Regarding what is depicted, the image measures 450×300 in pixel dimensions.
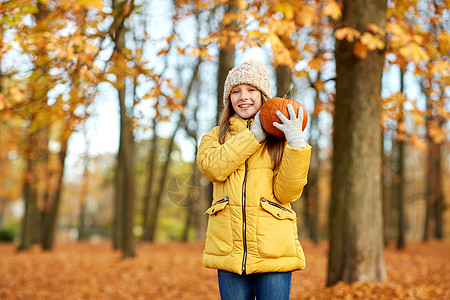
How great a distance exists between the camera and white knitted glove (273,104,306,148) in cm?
221

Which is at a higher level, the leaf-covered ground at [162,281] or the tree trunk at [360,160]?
the tree trunk at [360,160]

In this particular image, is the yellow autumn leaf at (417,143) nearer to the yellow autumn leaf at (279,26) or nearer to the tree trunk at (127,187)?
the yellow autumn leaf at (279,26)

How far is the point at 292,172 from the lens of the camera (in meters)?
2.22

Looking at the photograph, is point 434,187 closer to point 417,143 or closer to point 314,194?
point 314,194

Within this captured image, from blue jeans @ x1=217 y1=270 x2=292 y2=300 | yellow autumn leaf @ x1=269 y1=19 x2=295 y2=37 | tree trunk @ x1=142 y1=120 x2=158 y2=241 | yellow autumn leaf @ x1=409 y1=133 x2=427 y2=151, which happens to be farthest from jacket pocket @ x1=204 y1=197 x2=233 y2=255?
tree trunk @ x1=142 y1=120 x2=158 y2=241

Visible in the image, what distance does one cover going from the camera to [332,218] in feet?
19.9

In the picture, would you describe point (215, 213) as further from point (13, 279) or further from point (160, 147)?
point (160, 147)

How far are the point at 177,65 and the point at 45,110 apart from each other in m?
14.5

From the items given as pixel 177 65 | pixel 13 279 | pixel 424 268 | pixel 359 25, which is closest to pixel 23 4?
pixel 359 25

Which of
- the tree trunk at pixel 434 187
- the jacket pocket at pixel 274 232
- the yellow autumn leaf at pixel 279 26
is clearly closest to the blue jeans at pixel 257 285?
the jacket pocket at pixel 274 232

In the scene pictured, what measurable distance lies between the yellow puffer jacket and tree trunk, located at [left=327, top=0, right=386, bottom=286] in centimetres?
372

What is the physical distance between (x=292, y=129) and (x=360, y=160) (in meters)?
3.89

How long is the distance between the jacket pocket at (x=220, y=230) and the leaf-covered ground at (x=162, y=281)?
3.52 metres

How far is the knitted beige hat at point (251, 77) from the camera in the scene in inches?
97.6
